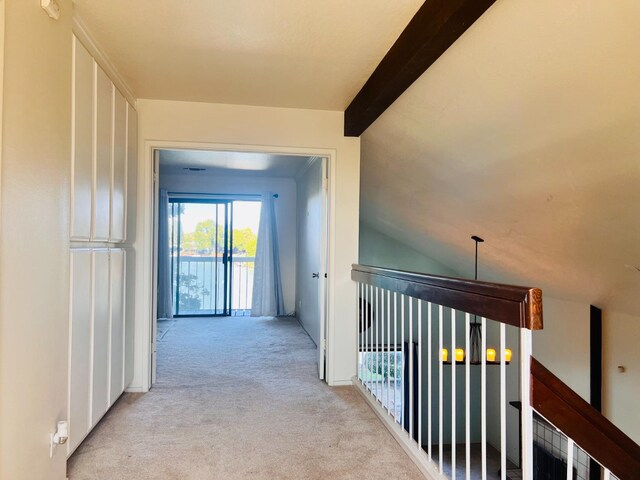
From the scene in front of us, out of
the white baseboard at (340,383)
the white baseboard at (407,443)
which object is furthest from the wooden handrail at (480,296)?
the white baseboard at (340,383)

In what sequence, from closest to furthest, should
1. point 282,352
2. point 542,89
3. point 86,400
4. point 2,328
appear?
point 2,328 → point 542,89 → point 86,400 → point 282,352

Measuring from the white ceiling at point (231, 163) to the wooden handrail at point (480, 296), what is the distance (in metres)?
2.74

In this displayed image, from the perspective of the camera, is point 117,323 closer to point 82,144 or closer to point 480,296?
point 82,144

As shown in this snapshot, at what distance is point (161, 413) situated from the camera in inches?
101

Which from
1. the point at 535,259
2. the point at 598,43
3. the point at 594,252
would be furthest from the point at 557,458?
the point at 598,43

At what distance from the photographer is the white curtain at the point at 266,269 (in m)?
6.10

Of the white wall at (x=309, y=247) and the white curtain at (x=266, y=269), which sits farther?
the white curtain at (x=266, y=269)

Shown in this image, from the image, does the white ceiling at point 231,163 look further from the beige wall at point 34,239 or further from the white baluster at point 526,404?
the white baluster at point 526,404

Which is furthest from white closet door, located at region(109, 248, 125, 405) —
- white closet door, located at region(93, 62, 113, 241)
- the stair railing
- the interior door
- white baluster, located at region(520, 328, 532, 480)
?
white baluster, located at region(520, 328, 532, 480)

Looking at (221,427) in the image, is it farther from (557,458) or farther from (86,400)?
(557,458)

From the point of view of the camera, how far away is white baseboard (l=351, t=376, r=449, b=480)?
1.84m

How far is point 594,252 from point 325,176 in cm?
188

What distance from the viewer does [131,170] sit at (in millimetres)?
2783

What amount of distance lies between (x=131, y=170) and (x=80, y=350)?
1311mm
